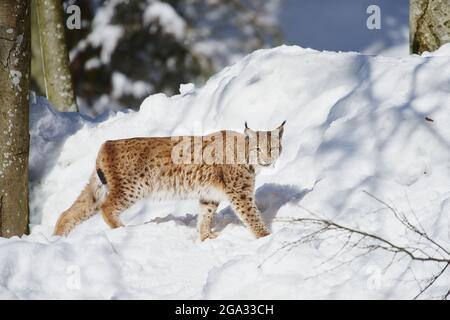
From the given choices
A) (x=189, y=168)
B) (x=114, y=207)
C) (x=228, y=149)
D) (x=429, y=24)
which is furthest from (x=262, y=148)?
(x=429, y=24)

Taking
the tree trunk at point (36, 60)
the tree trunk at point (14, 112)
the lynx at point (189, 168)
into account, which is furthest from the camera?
the tree trunk at point (36, 60)

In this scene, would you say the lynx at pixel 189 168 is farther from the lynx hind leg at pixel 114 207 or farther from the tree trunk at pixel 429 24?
the tree trunk at pixel 429 24

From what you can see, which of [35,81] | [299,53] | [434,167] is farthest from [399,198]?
[35,81]

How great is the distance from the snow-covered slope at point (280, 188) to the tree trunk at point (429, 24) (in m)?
0.42

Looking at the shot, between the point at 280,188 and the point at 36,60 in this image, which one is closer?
the point at 280,188

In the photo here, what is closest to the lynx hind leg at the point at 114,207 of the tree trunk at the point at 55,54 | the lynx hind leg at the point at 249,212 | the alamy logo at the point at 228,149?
the alamy logo at the point at 228,149

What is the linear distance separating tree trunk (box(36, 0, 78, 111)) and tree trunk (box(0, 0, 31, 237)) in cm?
301

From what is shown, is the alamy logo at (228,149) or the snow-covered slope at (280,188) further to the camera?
the alamy logo at (228,149)

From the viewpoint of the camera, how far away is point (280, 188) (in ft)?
18.5

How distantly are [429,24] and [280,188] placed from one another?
2454 mm

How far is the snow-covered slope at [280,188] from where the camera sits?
4125mm

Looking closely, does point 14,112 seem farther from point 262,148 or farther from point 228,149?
point 262,148

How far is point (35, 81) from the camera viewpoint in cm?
1147
